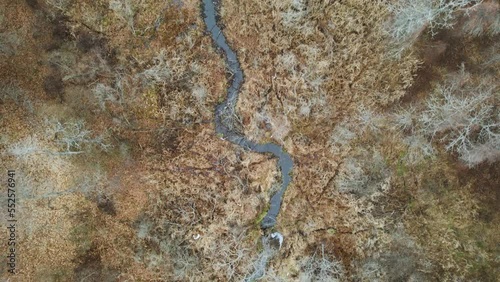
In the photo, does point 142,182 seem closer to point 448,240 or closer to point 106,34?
point 106,34

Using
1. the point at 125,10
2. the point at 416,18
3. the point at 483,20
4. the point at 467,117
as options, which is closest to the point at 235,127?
the point at 125,10

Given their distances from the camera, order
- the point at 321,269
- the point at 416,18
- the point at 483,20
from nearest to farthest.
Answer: the point at 483,20, the point at 416,18, the point at 321,269

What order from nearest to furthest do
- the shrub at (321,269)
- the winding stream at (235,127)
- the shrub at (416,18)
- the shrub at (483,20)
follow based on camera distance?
the shrub at (483,20) → the shrub at (416,18) → the shrub at (321,269) → the winding stream at (235,127)

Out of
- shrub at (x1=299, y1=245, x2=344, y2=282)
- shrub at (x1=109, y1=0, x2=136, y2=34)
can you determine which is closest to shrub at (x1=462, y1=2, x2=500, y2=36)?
shrub at (x1=299, y1=245, x2=344, y2=282)

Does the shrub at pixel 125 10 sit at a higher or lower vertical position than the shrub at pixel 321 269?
higher

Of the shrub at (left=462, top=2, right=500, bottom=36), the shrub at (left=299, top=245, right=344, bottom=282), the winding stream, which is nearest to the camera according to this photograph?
the shrub at (left=462, top=2, right=500, bottom=36)

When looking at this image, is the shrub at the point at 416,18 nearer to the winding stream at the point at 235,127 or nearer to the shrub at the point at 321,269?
the winding stream at the point at 235,127

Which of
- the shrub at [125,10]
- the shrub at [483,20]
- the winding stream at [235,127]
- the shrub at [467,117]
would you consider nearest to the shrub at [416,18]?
the shrub at [483,20]

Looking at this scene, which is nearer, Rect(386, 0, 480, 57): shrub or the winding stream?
Rect(386, 0, 480, 57): shrub

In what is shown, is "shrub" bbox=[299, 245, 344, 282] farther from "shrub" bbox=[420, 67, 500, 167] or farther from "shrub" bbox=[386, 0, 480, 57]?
"shrub" bbox=[386, 0, 480, 57]

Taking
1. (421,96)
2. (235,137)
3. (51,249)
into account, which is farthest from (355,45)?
(51,249)

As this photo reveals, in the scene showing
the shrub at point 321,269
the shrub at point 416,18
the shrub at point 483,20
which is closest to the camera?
the shrub at point 483,20

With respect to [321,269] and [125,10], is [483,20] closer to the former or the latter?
[321,269]
